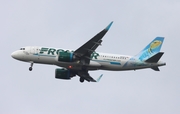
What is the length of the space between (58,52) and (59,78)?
227 inches

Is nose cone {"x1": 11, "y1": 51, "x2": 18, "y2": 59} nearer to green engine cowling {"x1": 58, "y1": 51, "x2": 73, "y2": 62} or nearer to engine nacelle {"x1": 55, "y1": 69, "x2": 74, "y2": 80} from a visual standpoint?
engine nacelle {"x1": 55, "y1": 69, "x2": 74, "y2": 80}

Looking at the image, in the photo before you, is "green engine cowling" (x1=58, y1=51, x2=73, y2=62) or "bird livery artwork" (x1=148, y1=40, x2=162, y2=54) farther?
"bird livery artwork" (x1=148, y1=40, x2=162, y2=54)

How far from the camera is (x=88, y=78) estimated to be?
77.2 m

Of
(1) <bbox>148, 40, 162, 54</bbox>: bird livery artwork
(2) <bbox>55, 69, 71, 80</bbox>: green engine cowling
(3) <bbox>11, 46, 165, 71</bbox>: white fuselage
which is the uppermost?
(1) <bbox>148, 40, 162, 54</bbox>: bird livery artwork

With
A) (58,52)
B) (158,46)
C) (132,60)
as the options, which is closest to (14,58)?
(58,52)

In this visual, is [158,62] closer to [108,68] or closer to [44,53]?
[108,68]

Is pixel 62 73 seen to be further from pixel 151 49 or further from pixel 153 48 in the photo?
pixel 153 48

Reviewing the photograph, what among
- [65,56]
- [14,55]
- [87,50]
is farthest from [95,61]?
[14,55]

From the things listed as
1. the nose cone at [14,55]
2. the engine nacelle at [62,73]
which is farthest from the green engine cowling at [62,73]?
the nose cone at [14,55]

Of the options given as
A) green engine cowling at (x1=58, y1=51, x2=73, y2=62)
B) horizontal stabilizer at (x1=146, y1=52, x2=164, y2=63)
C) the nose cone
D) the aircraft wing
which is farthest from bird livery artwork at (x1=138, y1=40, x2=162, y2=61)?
the nose cone

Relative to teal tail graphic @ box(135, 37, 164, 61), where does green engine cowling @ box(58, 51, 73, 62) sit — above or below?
below

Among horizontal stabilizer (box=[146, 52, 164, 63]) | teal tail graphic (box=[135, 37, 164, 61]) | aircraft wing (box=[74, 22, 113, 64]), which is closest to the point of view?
aircraft wing (box=[74, 22, 113, 64])

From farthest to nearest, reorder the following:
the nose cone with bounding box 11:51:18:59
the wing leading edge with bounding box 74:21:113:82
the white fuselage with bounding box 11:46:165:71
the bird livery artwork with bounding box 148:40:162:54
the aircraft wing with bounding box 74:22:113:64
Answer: the bird livery artwork with bounding box 148:40:162:54
the nose cone with bounding box 11:51:18:59
the white fuselage with bounding box 11:46:165:71
the aircraft wing with bounding box 74:22:113:64
the wing leading edge with bounding box 74:21:113:82

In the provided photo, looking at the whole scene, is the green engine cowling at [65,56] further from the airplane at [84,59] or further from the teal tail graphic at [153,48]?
the teal tail graphic at [153,48]
